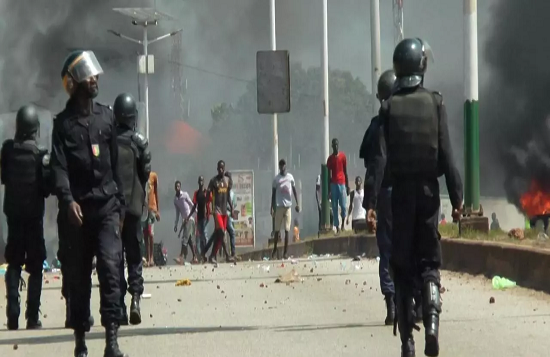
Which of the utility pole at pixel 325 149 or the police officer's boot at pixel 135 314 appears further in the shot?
the utility pole at pixel 325 149

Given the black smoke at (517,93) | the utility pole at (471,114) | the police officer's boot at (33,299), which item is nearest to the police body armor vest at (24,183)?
the police officer's boot at (33,299)

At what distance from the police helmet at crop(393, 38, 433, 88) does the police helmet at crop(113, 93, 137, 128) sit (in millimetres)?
3246

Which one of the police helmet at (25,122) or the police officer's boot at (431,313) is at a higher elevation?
the police helmet at (25,122)

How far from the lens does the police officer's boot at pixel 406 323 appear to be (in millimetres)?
7703

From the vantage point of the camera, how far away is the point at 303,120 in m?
102

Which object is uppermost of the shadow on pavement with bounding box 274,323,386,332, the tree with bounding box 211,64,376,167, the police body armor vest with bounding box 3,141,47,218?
the tree with bounding box 211,64,376,167

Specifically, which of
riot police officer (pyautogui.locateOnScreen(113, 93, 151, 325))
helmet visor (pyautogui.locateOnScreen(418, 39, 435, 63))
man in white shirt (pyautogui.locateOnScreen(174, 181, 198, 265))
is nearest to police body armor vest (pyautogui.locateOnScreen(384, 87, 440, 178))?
helmet visor (pyautogui.locateOnScreen(418, 39, 435, 63))

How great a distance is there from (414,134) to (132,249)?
3.57m

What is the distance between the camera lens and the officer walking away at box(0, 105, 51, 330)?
10.9 metres

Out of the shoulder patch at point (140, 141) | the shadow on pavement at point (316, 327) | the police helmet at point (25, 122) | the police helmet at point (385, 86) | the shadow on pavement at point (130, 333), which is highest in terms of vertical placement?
the police helmet at point (385, 86)

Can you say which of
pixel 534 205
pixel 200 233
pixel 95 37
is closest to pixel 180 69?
pixel 95 37

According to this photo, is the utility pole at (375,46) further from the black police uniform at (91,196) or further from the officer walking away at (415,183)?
the officer walking away at (415,183)

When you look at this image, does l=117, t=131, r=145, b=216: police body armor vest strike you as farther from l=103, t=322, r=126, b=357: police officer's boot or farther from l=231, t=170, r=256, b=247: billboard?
l=231, t=170, r=256, b=247: billboard

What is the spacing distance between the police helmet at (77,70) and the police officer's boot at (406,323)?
2263mm
